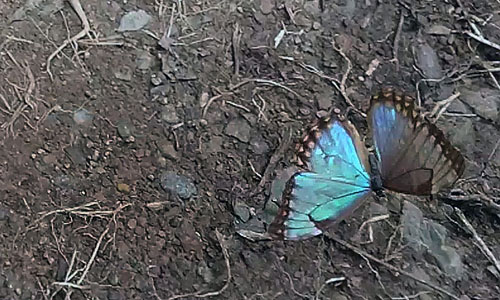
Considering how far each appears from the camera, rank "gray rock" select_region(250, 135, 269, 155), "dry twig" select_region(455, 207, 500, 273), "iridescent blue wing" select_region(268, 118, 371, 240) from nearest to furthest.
→ 1. "iridescent blue wing" select_region(268, 118, 371, 240)
2. "dry twig" select_region(455, 207, 500, 273)
3. "gray rock" select_region(250, 135, 269, 155)

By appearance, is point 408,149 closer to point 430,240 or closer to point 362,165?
point 362,165

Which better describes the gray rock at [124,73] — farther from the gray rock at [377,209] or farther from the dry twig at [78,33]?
the gray rock at [377,209]

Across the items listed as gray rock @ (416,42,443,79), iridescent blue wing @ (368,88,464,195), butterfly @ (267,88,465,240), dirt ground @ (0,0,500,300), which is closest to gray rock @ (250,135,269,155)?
dirt ground @ (0,0,500,300)

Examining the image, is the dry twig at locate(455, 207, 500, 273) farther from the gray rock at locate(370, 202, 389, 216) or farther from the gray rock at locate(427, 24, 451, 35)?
the gray rock at locate(427, 24, 451, 35)

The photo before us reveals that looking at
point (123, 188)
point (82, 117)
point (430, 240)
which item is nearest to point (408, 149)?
point (430, 240)

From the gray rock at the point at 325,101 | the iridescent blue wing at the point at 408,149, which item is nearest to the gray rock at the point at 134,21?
the gray rock at the point at 325,101

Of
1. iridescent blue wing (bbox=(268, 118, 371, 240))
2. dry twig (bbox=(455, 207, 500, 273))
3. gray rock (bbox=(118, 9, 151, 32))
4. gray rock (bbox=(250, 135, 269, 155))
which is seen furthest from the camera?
gray rock (bbox=(118, 9, 151, 32))

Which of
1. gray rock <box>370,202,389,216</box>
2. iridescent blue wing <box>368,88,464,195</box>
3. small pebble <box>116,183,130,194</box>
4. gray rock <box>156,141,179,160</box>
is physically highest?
iridescent blue wing <box>368,88,464,195</box>
